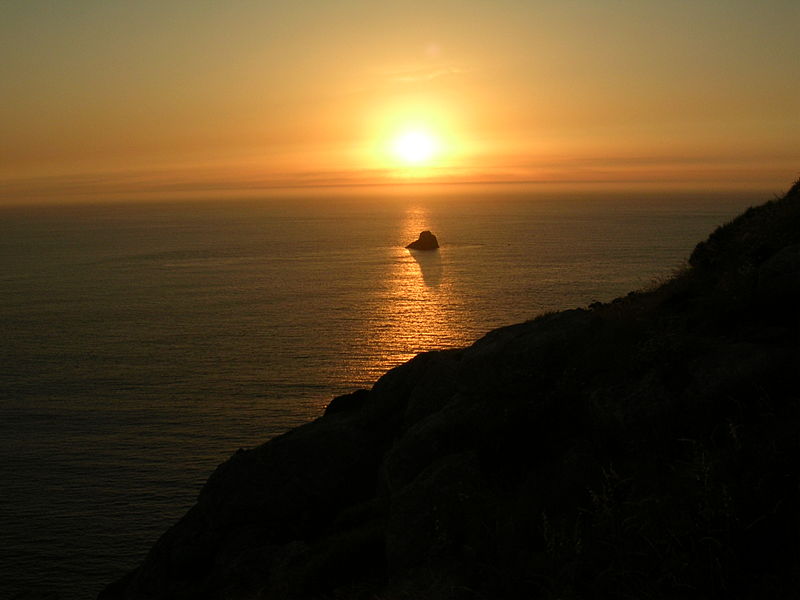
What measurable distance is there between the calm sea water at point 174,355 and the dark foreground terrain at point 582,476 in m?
23.2

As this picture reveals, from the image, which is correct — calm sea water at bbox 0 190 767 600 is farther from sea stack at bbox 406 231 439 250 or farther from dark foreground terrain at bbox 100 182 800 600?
dark foreground terrain at bbox 100 182 800 600

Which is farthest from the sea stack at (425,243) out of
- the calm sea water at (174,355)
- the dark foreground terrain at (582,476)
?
the dark foreground terrain at (582,476)

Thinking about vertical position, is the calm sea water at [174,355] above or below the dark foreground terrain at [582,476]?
below

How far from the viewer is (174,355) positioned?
242 ft

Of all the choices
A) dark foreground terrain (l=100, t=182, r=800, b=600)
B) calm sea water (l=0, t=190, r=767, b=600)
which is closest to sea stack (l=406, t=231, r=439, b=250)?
calm sea water (l=0, t=190, r=767, b=600)

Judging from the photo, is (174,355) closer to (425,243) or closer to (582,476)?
(582,476)

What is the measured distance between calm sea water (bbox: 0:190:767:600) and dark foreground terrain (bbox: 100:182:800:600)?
23.2 meters

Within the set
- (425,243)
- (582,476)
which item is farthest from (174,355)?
(425,243)

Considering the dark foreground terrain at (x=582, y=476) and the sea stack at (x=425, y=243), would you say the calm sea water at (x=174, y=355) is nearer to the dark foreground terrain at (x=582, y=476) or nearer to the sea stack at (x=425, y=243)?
the sea stack at (x=425, y=243)

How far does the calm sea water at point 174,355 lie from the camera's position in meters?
42.5

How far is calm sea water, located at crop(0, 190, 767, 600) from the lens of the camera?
42500 millimetres

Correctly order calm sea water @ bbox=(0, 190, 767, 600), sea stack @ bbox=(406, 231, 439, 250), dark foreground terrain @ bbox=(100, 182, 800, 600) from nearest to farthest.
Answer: dark foreground terrain @ bbox=(100, 182, 800, 600)
calm sea water @ bbox=(0, 190, 767, 600)
sea stack @ bbox=(406, 231, 439, 250)

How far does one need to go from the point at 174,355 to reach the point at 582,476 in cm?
6889

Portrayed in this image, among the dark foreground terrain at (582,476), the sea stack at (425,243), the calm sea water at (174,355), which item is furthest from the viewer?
the sea stack at (425,243)
